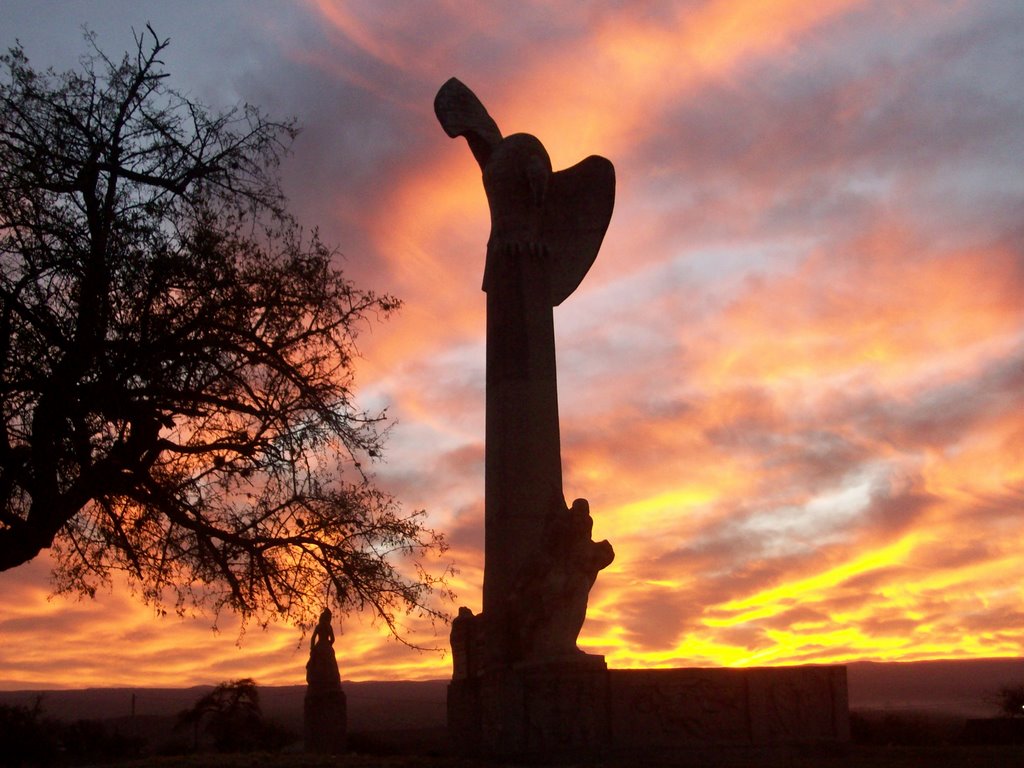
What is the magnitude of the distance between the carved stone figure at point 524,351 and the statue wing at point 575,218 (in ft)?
0.06

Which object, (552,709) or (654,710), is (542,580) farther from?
(654,710)

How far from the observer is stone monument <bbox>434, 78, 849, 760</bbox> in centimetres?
1706

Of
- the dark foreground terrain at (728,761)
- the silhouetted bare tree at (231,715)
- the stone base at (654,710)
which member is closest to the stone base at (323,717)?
the dark foreground terrain at (728,761)

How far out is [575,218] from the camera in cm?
2294

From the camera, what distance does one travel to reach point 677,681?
56.2ft

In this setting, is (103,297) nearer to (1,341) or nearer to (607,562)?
(1,341)

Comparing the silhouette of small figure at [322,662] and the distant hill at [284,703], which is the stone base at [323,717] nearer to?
the silhouette of small figure at [322,662]

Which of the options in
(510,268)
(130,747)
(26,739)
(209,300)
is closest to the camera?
(209,300)

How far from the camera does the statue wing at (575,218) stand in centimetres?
2242

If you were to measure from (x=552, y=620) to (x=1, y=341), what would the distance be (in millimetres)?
9036

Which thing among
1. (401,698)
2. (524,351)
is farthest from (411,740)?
(401,698)

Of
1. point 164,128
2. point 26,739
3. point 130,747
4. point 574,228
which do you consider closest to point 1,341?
point 164,128

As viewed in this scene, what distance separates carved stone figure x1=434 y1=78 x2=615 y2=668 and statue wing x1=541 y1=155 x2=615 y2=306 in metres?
0.02

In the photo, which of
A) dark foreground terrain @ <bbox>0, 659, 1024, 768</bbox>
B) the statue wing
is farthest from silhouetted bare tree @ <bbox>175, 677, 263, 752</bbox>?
the statue wing
